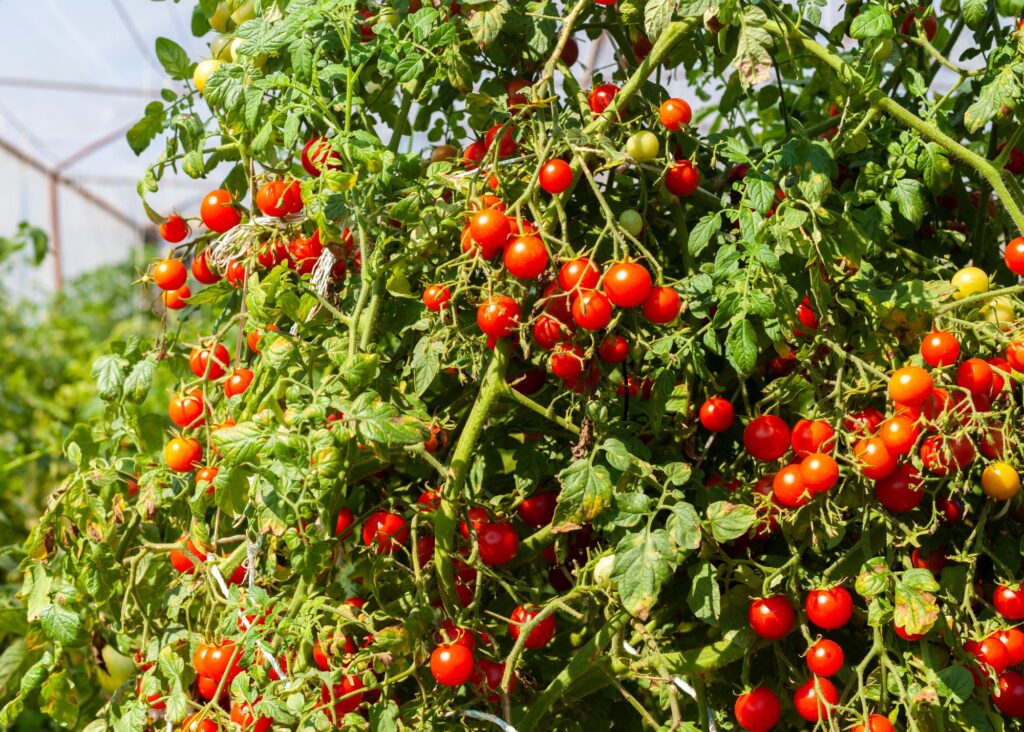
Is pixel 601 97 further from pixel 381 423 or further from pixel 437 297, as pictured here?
pixel 381 423

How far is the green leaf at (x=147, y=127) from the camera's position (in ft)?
3.44

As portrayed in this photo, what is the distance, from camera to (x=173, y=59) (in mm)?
1062

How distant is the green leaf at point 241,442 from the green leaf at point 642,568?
294 mm

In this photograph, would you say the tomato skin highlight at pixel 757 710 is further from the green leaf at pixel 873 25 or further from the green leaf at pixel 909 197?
the green leaf at pixel 873 25

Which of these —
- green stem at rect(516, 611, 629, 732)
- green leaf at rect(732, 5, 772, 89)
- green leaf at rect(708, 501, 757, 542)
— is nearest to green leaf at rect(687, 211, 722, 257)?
green leaf at rect(732, 5, 772, 89)

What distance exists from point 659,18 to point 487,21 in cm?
15

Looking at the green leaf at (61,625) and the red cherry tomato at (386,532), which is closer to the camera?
the red cherry tomato at (386,532)

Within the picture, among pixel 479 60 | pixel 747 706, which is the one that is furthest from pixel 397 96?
pixel 747 706

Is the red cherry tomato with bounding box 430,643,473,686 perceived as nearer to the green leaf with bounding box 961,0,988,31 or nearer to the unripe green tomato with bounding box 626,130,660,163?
the unripe green tomato with bounding box 626,130,660,163

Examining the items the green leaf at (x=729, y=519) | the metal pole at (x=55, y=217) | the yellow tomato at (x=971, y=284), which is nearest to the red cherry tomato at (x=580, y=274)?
the green leaf at (x=729, y=519)

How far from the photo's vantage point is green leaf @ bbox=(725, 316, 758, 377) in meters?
0.80

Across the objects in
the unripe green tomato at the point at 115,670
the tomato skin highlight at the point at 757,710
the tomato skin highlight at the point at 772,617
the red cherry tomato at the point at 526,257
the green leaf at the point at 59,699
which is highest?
the red cherry tomato at the point at 526,257

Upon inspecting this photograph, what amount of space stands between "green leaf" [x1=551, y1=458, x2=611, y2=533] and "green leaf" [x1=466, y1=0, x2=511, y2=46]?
0.37 metres

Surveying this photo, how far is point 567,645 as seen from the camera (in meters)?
1.07
